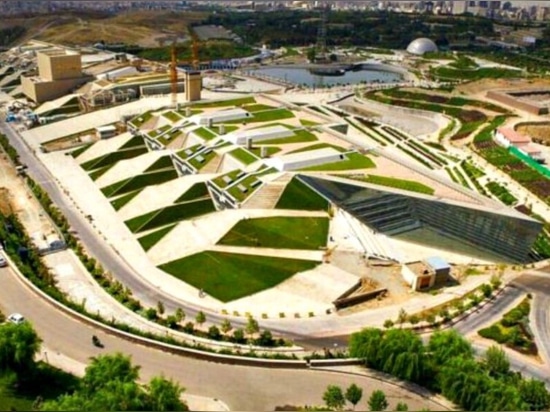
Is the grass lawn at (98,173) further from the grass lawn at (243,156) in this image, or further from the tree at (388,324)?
the tree at (388,324)

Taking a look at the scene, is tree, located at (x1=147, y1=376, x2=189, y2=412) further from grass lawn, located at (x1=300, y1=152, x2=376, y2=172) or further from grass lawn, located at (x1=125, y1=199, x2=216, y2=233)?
grass lawn, located at (x1=300, y1=152, x2=376, y2=172)

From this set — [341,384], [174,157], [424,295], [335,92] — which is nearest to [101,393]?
[341,384]

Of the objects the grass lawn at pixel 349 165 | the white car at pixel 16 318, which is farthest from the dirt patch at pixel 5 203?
the grass lawn at pixel 349 165

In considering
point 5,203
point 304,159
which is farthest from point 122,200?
point 304,159

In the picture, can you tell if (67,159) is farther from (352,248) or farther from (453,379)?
(453,379)

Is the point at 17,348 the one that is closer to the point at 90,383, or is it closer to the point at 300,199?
the point at 90,383
